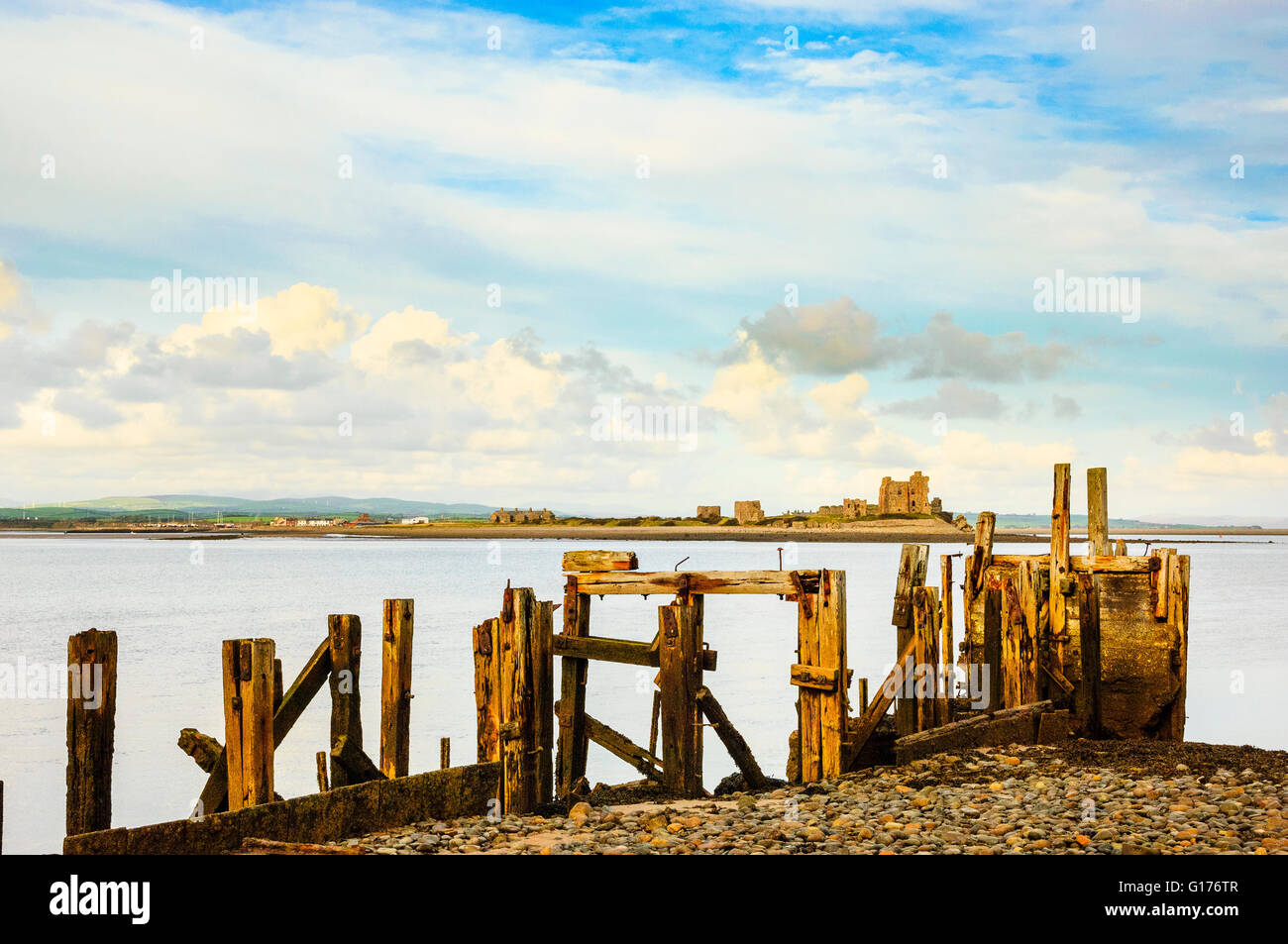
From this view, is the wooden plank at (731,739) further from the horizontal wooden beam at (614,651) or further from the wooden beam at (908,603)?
the wooden beam at (908,603)

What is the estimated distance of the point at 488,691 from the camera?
11.7 meters

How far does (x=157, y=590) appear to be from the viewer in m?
65.2

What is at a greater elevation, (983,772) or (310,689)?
(310,689)

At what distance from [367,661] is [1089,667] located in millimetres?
25483

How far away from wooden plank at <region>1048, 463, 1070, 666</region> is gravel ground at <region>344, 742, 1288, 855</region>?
217cm

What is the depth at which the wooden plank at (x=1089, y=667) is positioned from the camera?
14727 mm

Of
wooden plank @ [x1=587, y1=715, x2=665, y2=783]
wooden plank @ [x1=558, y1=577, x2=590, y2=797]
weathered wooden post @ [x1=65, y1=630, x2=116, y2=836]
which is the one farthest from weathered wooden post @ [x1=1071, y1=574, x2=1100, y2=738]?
weathered wooden post @ [x1=65, y1=630, x2=116, y2=836]

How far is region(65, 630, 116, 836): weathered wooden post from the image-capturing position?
8.89 metres

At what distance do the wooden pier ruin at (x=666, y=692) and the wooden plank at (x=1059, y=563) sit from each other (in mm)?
29

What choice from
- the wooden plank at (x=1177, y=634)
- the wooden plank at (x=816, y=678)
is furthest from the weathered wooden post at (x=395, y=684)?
the wooden plank at (x=1177, y=634)

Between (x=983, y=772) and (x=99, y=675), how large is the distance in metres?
9.28

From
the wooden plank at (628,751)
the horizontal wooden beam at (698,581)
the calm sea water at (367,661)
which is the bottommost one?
the calm sea water at (367,661)

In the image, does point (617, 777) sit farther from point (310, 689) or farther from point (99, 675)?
point (99, 675)
